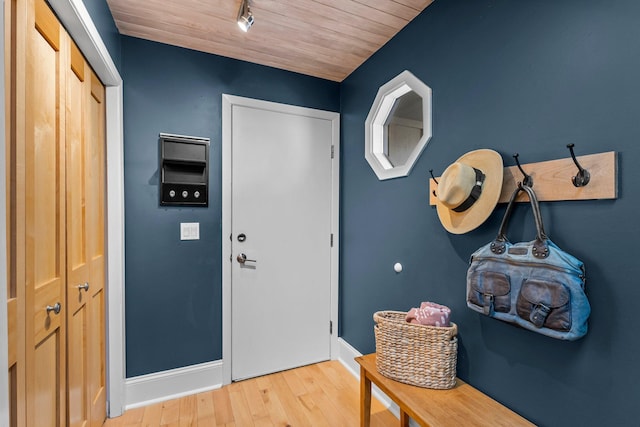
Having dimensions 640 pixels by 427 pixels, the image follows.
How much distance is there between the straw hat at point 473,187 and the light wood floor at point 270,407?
1.37 meters

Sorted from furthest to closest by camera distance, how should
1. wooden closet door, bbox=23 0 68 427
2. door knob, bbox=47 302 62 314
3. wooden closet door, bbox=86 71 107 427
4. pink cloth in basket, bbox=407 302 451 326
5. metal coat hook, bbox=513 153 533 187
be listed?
wooden closet door, bbox=86 71 107 427 < pink cloth in basket, bbox=407 302 451 326 < metal coat hook, bbox=513 153 533 187 < door knob, bbox=47 302 62 314 < wooden closet door, bbox=23 0 68 427

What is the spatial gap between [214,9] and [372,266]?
75.0 inches

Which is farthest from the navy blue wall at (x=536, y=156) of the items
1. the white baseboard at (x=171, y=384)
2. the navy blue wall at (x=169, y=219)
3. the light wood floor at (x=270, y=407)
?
the white baseboard at (x=171, y=384)

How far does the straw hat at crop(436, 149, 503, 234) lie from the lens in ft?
4.27

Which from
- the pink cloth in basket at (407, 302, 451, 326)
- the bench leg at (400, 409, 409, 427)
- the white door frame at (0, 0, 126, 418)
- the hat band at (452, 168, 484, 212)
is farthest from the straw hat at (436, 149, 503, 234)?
the white door frame at (0, 0, 126, 418)

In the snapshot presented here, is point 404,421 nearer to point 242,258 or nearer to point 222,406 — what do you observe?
point 222,406

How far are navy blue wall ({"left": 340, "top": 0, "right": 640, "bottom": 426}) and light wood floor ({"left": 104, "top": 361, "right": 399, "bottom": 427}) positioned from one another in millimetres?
755

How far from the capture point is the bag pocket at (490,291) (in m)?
1.18

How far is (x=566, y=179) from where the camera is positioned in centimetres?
109

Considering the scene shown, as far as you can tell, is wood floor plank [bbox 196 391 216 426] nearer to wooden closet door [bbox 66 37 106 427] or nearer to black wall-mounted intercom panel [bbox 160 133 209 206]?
wooden closet door [bbox 66 37 106 427]

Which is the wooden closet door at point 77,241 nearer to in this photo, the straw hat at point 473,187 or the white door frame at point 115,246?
the white door frame at point 115,246

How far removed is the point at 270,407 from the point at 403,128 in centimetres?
212

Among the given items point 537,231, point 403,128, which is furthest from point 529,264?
point 403,128

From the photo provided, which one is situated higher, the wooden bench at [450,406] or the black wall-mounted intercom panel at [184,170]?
the black wall-mounted intercom panel at [184,170]
